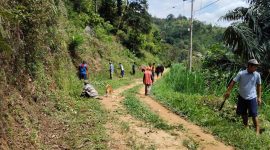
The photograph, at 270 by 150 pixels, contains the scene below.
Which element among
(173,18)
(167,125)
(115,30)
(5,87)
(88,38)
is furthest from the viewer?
(173,18)

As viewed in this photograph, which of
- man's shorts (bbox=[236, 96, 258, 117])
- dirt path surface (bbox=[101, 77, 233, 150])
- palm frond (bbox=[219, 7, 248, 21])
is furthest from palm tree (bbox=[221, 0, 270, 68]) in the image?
man's shorts (bbox=[236, 96, 258, 117])

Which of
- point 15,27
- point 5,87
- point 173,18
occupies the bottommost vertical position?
point 5,87

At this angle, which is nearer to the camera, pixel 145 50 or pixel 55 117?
pixel 55 117

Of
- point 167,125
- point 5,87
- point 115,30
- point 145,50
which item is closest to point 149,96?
point 167,125

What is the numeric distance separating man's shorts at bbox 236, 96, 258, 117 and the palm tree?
8.92m

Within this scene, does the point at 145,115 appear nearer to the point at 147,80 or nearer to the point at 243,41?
the point at 147,80

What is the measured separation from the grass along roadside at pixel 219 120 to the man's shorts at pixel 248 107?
39 cm

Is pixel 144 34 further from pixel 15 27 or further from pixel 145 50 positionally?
pixel 15 27

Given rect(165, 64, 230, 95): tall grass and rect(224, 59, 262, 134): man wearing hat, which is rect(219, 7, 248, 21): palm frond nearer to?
rect(165, 64, 230, 95): tall grass

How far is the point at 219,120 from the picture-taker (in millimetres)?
9969

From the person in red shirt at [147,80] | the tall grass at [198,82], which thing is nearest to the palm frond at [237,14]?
the tall grass at [198,82]

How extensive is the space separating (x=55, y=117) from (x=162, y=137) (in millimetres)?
2988

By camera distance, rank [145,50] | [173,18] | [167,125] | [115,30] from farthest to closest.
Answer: [173,18]
[145,50]
[115,30]
[167,125]

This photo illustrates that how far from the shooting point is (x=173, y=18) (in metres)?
167
